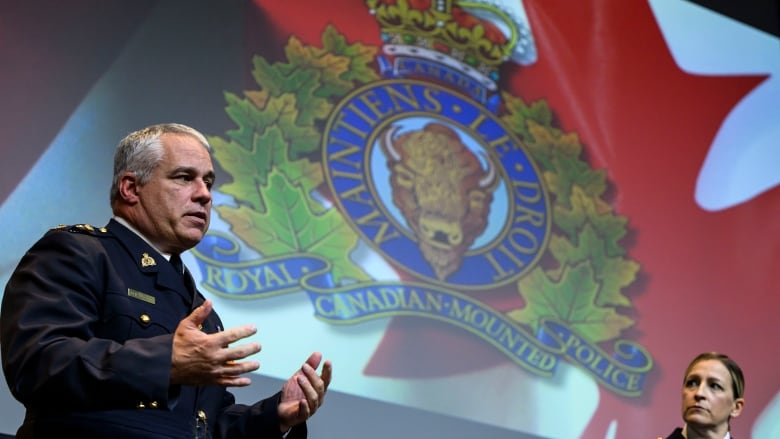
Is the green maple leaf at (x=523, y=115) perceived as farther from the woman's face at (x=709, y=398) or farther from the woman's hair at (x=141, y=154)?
the woman's hair at (x=141, y=154)

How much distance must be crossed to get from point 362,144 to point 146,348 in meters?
2.40

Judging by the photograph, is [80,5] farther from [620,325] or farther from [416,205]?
[620,325]

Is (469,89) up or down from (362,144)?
up

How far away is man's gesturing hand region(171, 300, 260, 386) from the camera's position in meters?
1.83

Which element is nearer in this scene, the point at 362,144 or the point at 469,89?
the point at 362,144

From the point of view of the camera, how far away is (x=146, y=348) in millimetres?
1898

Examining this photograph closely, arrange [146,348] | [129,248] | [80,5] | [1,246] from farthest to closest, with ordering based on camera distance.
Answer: [80,5], [1,246], [129,248], [146,348]

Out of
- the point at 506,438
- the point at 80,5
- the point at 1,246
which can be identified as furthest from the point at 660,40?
the point at 1,246

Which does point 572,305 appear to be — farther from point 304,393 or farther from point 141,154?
point 141,154

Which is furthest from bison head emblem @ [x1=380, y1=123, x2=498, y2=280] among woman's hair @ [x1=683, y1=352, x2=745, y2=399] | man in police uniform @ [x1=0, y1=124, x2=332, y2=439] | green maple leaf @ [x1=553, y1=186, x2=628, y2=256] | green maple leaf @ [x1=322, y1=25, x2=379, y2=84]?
man in police uniform @ [x1=0, y1=124, x2=332, y2=439]

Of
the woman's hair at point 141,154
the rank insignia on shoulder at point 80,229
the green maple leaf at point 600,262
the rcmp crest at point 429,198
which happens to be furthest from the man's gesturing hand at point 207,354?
the green maple leaf at point 600,262

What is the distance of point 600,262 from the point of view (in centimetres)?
460

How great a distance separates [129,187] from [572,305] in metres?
2.55

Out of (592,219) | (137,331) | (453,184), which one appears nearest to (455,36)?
(453,184)
